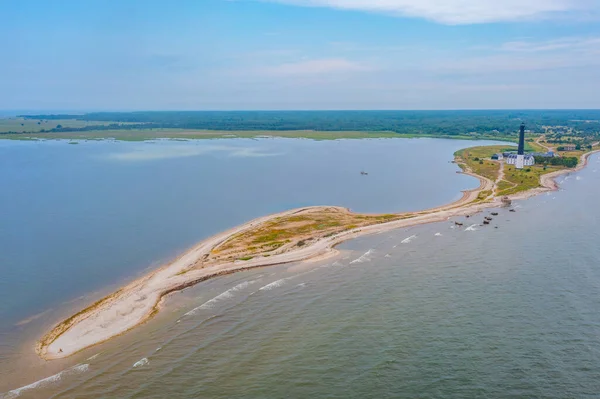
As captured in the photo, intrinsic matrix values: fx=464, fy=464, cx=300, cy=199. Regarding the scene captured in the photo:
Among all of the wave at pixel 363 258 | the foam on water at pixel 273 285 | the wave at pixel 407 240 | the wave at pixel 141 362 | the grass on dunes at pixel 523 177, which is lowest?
the wave at pixel 141 362

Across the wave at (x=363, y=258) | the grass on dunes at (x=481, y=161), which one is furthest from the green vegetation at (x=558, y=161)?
the wave at (x=363, y=258)

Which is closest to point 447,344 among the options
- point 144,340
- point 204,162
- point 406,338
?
point 406,338

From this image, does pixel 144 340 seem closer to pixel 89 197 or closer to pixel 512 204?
pixel 89 197

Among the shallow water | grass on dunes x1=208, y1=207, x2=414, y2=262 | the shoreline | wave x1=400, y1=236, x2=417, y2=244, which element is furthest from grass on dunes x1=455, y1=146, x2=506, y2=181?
wave x1=400, y1=236, x2=417, y2=244

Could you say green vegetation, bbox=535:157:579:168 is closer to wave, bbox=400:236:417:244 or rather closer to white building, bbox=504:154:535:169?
white building, bbox=504:154:535:169

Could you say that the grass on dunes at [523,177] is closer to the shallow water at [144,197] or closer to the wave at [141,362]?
the shallow water at [144,197]
